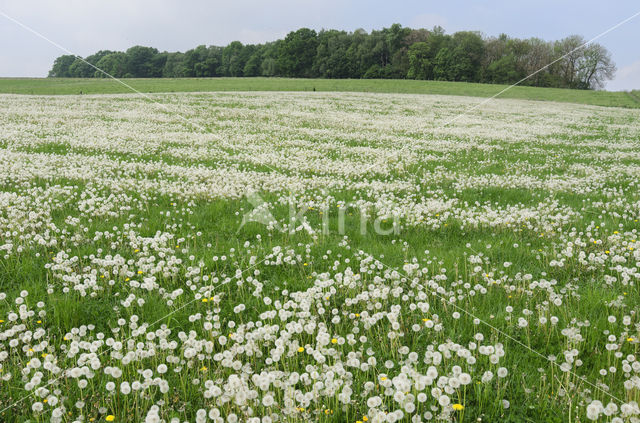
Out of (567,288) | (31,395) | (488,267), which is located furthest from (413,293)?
(31,395)

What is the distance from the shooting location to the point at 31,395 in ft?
10.5

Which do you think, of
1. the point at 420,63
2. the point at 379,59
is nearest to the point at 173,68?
the point at 379,59

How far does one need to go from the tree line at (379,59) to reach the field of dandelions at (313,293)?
92.3 m

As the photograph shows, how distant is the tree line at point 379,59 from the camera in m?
92.5

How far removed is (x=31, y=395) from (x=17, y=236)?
3.92 meters

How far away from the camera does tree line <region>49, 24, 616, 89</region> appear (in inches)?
3642

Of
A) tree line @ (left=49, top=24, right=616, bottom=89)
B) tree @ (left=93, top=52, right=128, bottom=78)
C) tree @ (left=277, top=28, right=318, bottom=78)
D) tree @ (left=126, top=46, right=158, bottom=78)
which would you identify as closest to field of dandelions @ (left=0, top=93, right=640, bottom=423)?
tree line @ (left=49, top=24, right=616, bottom=89)

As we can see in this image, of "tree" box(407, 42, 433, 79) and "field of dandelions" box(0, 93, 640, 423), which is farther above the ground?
"tree" box(407, 42, 433, 79)

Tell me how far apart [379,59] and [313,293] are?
4523 inches

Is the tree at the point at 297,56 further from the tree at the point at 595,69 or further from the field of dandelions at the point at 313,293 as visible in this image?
the field of dandelions at the point at 313,293

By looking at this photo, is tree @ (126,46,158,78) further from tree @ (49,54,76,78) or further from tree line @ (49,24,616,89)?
tree @ (49,54,76,78)

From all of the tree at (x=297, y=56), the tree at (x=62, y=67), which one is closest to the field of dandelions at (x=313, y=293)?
the tree at (x=297, y=56)

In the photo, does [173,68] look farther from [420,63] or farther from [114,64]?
[420,63]

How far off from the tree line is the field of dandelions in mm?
92295
